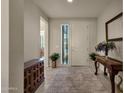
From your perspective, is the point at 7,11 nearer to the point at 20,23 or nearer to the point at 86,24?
the point at 20,23

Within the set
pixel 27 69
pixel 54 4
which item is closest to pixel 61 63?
pixel 54 4

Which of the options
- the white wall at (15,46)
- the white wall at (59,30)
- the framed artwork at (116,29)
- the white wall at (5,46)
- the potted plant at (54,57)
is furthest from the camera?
the white wall at (59,30)

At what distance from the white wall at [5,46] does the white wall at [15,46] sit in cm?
6

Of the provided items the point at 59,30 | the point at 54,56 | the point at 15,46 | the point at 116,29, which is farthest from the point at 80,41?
the point at 15,46

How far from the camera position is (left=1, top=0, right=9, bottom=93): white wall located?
129 centimetres

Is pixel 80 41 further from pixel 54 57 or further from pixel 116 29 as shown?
pixel 116 29

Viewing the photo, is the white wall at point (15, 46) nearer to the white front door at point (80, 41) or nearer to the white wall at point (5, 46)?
the white wall at point (5, 46)

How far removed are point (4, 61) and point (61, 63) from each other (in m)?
6.99

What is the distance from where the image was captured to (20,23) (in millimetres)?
1719

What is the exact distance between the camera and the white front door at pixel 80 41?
26.7 feet

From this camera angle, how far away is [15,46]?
1549mm

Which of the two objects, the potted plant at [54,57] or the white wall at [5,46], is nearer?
the white wall at [5,46]

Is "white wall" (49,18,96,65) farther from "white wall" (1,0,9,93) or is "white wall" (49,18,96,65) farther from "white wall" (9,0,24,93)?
"white wall" (1,0,9,93)

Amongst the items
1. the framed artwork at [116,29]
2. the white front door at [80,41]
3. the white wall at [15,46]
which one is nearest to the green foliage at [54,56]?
the white front door at [80,41]
